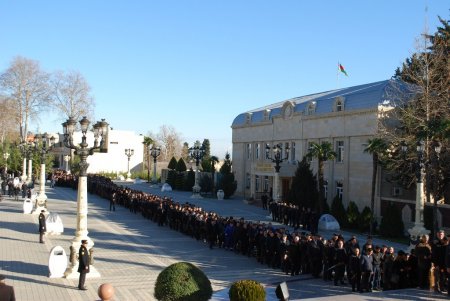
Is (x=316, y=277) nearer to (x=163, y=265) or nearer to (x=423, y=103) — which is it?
(x=163, y=265)

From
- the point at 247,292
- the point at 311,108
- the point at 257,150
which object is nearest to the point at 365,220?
the point at 311,108

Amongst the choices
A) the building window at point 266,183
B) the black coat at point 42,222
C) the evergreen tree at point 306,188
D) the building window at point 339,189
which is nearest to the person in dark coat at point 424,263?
the black coat at point 42,222

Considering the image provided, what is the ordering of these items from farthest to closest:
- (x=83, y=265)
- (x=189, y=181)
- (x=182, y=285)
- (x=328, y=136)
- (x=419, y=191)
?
(x=189, y=181) → (x=328, y=136) → (x=419, y=191) → (x=83, y=265) → (x=182, y=285)

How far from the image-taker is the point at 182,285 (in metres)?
10.1

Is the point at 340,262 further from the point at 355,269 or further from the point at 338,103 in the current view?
the point at 338,103

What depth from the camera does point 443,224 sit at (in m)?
27.9

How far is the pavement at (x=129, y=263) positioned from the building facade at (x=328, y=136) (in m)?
7.98

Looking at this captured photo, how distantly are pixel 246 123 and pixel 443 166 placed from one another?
26.1 meters

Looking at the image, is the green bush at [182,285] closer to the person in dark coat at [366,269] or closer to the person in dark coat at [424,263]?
the person in dark coat at [366,269]

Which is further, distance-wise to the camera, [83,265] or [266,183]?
[266,183]

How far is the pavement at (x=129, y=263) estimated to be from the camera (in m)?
14.2

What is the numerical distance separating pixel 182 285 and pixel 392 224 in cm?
2227

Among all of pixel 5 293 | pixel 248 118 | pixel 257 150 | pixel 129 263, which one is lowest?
pixel 129 263

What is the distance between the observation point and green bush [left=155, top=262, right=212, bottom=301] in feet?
32.9
